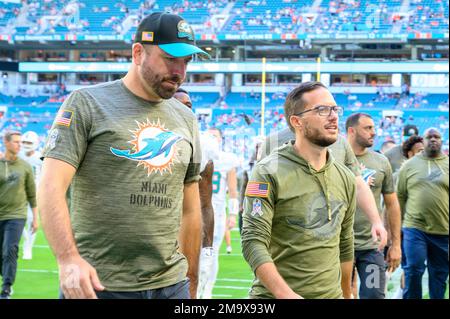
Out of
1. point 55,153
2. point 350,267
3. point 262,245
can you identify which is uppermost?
point 55,153

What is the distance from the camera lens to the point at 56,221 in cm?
315

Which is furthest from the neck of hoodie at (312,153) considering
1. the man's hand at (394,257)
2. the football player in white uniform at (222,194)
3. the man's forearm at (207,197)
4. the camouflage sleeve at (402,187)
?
the football player in white uniform at (222,194)

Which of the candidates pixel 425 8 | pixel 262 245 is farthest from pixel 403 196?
pixel 425 8

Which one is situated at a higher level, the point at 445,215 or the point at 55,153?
the point at 55,153

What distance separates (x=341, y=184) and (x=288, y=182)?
1.10 ft

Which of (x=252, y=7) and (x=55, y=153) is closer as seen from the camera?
(x=55, y=153)

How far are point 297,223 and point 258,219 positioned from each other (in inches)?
8.9

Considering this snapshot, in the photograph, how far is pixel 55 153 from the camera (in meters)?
3.28

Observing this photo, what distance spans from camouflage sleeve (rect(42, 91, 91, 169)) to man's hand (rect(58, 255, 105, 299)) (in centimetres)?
45

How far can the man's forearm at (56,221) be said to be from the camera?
3.12 meters

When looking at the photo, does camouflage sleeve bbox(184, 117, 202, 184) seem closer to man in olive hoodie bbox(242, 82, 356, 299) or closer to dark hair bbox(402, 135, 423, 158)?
man in olive hoodie bbox(242, 82, 356, 299)

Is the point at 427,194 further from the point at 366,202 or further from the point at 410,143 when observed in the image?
the point at 366,202

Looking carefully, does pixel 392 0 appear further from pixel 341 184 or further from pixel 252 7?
pixel 341 184

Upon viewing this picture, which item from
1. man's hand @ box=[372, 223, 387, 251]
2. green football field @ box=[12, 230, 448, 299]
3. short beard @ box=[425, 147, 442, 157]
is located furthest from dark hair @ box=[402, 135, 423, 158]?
man's hand @ box=[372, 223, 387, 251]
